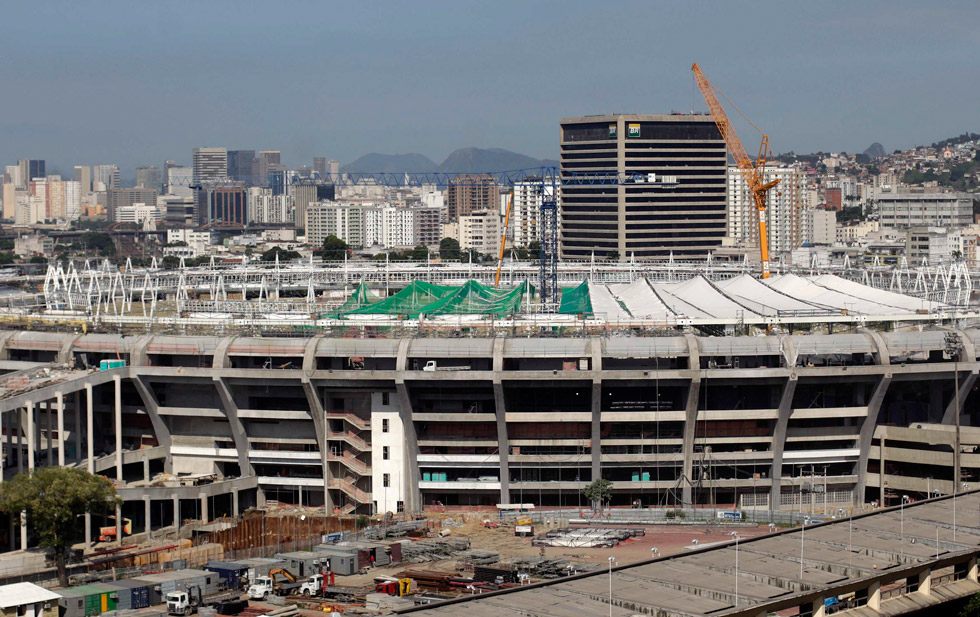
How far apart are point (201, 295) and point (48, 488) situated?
289ft

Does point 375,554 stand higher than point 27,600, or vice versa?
point 27,600

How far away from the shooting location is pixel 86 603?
2064 inches

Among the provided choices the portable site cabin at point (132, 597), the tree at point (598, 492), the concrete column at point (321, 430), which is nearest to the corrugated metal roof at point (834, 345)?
the tree at point (598, 492)

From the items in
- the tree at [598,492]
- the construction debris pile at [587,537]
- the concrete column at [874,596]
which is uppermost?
the concrete column at [874,596]

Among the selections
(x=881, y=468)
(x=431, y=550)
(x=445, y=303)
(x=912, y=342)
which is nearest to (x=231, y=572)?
(x=431, y=550)

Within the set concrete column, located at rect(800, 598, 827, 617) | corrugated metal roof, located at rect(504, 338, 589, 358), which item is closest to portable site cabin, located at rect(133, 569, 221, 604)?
corrugated metal roof, located at rect(504, 338, 589, 358)

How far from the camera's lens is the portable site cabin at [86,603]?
52281 mm

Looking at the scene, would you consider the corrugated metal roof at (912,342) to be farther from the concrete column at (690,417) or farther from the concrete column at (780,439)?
the concrete column at (690,417)

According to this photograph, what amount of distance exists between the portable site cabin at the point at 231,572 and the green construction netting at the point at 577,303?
113ft

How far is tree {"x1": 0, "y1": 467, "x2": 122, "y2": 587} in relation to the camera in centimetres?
5834

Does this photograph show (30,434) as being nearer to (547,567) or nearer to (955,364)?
(547,567)

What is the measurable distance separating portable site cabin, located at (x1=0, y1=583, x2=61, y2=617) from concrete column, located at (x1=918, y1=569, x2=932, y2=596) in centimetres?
2971

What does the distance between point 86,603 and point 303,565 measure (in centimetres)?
872

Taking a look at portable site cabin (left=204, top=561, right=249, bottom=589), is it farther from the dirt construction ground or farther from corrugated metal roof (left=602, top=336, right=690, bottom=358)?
corrugated metal roof (left=602, top=336, right=690, bottom=358)
